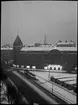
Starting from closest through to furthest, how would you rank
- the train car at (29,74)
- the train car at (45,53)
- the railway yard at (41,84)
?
the railway yard at (41,84), the train car at (29,74), the train car at (45,53)

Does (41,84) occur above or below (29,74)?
below

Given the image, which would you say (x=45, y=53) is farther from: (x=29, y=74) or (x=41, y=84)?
(x=41, y=84)

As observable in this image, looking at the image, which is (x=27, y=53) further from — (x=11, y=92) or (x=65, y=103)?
(x=65, y=103)

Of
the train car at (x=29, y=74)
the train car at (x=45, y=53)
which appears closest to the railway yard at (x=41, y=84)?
the train car at (x=29, y=74)

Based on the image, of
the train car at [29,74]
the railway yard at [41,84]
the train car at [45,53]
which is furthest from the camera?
the train car at [45,53]

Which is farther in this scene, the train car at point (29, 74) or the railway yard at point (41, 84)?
the train car at point (29, 74)

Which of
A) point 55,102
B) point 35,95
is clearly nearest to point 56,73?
point 35,95

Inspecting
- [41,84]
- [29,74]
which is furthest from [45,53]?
[41,84]

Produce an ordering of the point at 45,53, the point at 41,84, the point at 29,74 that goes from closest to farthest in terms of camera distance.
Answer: the point at 41,84 < the point at 29,74 < the point at 45,53

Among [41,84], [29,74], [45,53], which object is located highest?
[45,53]

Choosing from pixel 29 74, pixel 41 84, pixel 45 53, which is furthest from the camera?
pixel 45 53

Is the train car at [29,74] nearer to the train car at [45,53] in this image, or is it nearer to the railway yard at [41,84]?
the railway yard at [41,84]

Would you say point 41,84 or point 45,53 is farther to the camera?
point 45,53

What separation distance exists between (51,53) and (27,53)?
2.01 m
